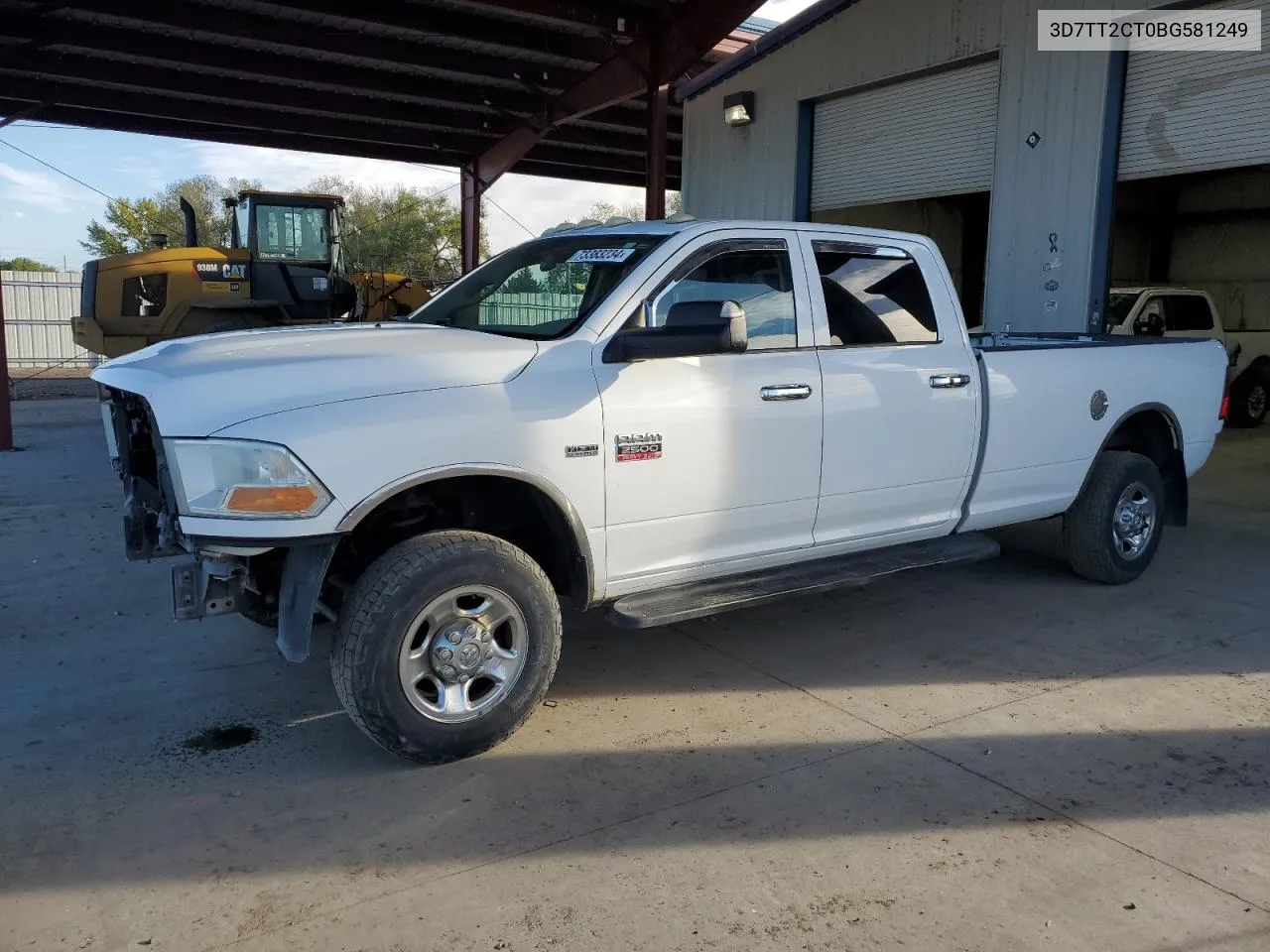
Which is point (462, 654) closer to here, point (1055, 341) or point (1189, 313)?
point (1055, 341)

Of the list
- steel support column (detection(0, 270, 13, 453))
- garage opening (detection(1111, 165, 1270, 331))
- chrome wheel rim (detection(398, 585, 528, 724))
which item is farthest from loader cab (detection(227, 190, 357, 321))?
garage opening (detection(1111, 165, 1270, 331))

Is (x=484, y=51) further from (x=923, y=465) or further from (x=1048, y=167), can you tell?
(x=923, y=465)

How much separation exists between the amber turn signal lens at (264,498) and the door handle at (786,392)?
78.8 inches

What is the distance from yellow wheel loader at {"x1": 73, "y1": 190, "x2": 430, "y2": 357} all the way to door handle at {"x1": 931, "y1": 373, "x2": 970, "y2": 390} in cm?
991

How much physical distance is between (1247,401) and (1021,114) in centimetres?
779

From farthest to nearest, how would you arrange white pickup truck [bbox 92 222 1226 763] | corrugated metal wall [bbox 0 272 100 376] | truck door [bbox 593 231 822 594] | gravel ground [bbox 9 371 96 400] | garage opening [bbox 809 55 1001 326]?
corrugated metal wall [bbox 0 272 100 376] < gravel ground [bbox 9 371 96 400] < garage opening [bbox 809 55 1001 326] < truck door [bbox 593 231 822 594] < white pickup truck [bbox 92 222 1226 763]

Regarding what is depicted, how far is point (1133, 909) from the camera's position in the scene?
293cm

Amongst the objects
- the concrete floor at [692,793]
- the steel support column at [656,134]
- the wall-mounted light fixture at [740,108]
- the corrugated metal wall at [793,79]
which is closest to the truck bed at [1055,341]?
the concrete floor at [692,793]

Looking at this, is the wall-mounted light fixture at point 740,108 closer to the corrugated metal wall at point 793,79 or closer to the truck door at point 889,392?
the corrugated metal wall at point 793,79

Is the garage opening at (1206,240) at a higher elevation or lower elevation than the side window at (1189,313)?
higher

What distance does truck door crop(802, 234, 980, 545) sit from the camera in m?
4.69

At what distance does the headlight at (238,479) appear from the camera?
337 cm

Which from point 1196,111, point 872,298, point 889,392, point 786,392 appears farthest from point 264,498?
point 1196,111

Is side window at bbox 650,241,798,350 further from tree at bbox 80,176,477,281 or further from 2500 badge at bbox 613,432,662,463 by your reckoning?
tree at bbox 80,176,477,281
